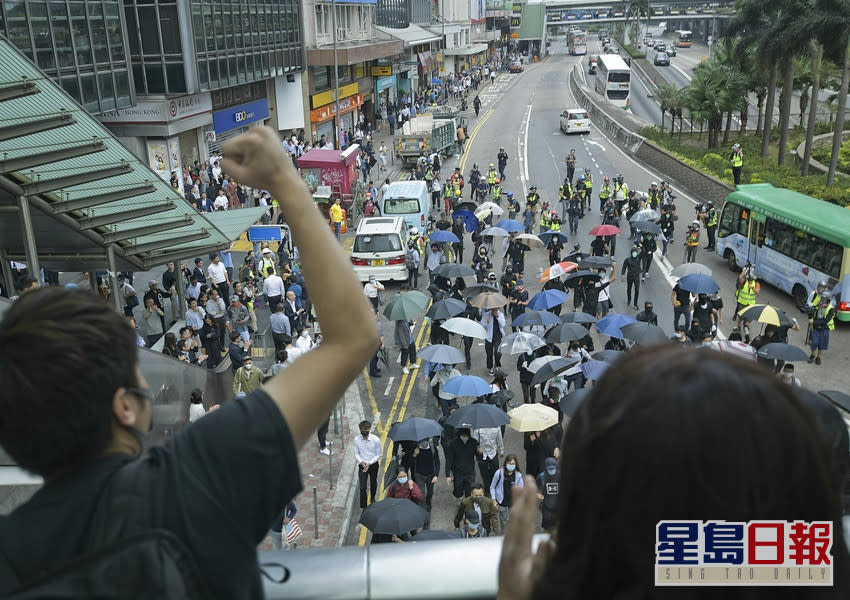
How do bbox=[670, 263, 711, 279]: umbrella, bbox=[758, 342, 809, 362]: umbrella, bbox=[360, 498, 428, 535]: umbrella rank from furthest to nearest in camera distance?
bbox=[670, 263, 711, 279]: umbrella → bbox=[758, 342, 809, 362]: umbrella → bbox=[360, 498, 428, 535]: umbrella

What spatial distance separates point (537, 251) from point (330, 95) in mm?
27514

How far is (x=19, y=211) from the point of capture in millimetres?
11961

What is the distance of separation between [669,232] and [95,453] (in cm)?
2453

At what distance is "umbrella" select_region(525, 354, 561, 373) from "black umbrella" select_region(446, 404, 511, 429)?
Answer: 2.56m

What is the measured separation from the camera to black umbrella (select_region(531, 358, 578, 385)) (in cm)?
1309

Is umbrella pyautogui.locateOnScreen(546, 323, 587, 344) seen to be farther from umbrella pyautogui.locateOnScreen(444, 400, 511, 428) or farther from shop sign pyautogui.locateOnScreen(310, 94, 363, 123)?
shop sign pyautogui.locateOnScreen(310, 94, 363, 123)

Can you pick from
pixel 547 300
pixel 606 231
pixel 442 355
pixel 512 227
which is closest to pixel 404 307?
pixel 442 355

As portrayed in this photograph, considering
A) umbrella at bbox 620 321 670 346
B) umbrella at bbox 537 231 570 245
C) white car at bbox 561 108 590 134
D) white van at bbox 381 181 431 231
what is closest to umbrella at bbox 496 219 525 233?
umbrella at bbox 537 231 570 245

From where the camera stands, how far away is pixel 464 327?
15664 mm

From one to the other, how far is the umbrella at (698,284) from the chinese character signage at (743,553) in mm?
16650

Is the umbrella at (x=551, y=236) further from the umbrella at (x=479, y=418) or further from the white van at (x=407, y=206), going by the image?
the umbrella at (x=479, y=418)

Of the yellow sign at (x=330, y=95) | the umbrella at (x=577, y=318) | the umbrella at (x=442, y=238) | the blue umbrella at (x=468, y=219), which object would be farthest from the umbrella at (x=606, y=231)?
the yellow sign at (x=330, y=95)

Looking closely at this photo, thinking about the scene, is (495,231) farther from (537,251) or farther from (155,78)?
(155,78)

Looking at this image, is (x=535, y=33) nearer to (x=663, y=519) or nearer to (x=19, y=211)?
(x=19, y=211)
